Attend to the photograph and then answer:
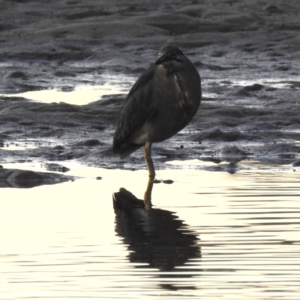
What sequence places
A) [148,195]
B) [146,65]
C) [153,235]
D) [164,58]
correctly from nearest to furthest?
[153,235] → [148,195] → [164,58] → [146,65]

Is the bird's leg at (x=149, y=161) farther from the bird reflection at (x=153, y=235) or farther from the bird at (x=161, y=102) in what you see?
the bird reflection at (x=153, y=235)

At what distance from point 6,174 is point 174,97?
4.44 ft

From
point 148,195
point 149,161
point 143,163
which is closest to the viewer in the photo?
point 148,195

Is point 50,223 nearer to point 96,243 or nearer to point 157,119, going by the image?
point 96,243

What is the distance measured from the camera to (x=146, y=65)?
15656mm

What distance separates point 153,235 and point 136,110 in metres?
2.77

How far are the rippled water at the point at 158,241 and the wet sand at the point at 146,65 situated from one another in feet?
4.71

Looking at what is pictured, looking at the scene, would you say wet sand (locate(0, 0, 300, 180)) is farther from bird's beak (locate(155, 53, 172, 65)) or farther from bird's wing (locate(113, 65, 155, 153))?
bird's beak (locate(155, 53, 172, 65))

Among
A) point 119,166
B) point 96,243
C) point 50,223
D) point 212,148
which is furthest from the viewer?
point 212,148

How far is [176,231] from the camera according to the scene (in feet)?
A: 20.6

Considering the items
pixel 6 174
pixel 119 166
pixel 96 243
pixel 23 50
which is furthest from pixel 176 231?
pixel 23 50

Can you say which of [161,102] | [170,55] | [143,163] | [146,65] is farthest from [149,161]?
[146,65]

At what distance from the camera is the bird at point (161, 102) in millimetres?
8633

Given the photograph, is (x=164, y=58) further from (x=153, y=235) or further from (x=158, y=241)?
(x=158, y=241)
